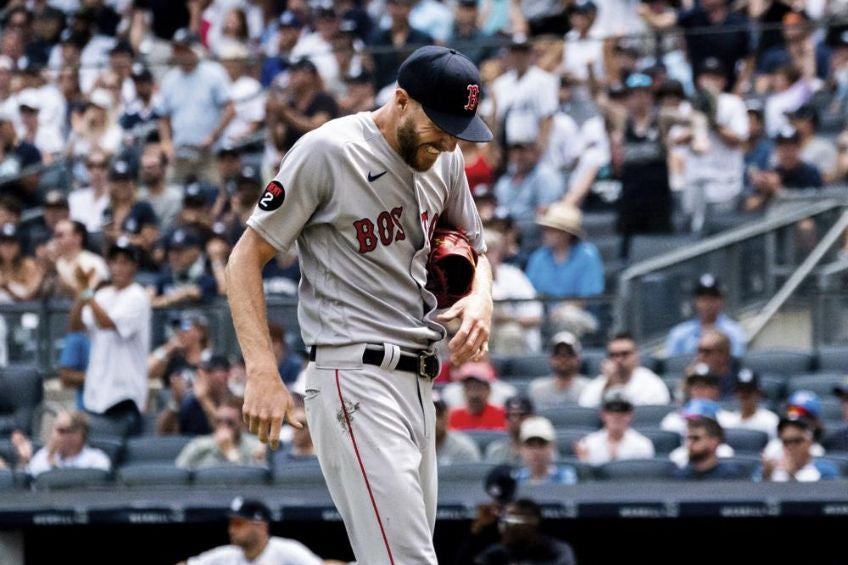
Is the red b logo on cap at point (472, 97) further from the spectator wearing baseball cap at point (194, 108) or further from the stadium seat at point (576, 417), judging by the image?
the spectator wearing baseball cap at point (194, 108)

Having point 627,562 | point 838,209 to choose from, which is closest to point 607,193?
point 838,209

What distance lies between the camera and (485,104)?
11.4 meters

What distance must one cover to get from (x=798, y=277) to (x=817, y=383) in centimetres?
77

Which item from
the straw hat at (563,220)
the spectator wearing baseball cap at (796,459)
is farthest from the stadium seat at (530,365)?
the spectator wearing baseball cap at (796,459)

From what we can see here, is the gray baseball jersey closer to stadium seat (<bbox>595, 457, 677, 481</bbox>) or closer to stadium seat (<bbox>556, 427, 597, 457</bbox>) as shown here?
stadium seat (<bbox>595, 457, 677, 481</bbox>)

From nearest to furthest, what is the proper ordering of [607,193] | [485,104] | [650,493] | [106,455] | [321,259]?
[321,259]
[650,493]
[106,455]
[607,193]
[485,104]

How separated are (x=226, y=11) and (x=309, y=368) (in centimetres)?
1023

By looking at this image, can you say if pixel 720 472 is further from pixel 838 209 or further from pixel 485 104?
pixel 485 104

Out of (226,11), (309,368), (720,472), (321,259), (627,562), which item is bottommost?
(627,562)

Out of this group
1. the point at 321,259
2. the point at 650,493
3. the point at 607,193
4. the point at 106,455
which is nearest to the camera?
the point at 321,259

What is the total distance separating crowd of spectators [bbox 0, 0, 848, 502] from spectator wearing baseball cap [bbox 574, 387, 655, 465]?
0.01m

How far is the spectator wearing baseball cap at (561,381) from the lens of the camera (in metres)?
9.14

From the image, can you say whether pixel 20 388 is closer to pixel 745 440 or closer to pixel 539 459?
pixel 539 459

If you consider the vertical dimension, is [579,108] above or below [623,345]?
above
